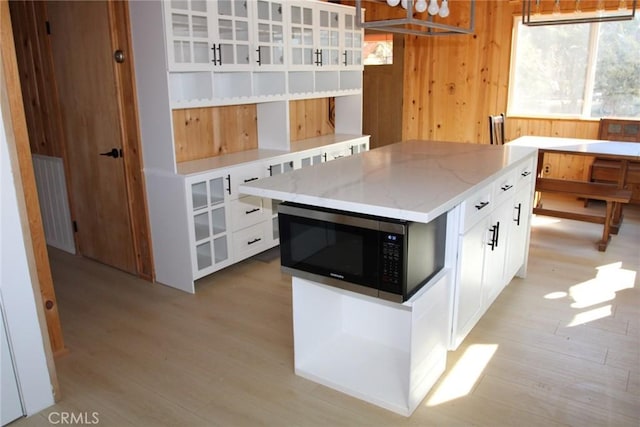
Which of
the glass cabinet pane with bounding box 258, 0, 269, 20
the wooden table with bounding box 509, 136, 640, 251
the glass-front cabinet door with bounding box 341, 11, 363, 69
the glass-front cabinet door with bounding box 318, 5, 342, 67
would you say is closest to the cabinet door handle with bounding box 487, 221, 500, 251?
the wooden table with bounding box 509, 136, 640, 251

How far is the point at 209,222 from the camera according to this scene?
11.6ft

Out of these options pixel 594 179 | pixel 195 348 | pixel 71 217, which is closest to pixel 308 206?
pixel 195 348

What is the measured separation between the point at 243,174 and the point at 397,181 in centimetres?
158

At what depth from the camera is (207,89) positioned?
11.9ft

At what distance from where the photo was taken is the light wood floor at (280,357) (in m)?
2.23

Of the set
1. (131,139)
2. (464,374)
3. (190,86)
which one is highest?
(190,86)

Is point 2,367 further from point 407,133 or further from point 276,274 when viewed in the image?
point 407,133

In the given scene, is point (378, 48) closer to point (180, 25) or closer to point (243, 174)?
point (243, 174)

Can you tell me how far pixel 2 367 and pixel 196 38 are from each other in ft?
7.20

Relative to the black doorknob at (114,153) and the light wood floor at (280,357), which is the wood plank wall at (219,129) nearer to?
the black doorknob at (114,153)

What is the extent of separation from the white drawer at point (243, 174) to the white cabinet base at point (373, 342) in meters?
1.32

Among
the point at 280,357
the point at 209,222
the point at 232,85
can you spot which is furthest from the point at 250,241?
the point at 280,357

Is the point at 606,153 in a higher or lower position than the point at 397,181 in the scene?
lower

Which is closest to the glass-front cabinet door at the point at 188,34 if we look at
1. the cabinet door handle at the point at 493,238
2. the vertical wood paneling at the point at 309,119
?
the vertical wood paneling at the point at 309,119
